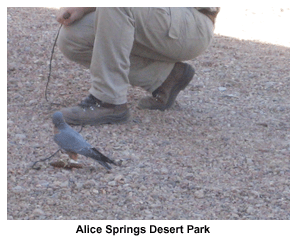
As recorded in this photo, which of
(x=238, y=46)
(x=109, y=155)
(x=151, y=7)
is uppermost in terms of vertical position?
(x=151, y=7)

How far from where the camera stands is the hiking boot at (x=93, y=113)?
3514 mm

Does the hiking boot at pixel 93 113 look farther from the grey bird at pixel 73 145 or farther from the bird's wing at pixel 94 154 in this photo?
the bird's wing at pixel 94 154

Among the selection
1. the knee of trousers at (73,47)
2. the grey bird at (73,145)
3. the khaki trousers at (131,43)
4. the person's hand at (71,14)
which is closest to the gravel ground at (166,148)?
the grey bird at (73,145)

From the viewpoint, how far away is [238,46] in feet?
19.3

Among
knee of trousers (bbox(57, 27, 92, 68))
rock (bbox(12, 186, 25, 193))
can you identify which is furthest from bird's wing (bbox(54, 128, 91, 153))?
knee of trousers (bbox(57, 27, 92, 68))

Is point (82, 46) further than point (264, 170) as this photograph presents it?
Yes

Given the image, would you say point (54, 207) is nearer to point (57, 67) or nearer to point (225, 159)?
point (225, 159)

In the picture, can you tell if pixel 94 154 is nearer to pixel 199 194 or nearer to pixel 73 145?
pixel 73 145

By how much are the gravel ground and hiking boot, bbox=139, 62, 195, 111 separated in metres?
0.09

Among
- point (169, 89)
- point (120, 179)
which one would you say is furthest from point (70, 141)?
point (169, 89)

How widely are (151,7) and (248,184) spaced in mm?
1432

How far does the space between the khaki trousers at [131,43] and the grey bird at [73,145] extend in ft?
2.11

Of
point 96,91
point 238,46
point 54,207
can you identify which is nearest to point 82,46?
point 96,91

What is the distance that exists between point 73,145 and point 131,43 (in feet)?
3.16
